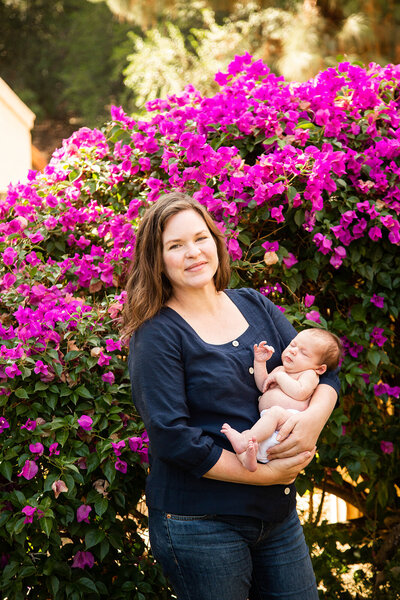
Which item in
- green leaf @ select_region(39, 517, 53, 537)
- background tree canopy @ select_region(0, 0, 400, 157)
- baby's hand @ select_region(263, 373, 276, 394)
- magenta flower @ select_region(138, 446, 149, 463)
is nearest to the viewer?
baby's hand @ select_region(263, 373, 276, 394)

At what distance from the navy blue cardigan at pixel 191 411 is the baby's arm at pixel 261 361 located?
19 millimetres

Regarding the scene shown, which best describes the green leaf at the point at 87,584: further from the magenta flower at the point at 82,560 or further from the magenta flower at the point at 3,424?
the magenta flower at the point at 3,424

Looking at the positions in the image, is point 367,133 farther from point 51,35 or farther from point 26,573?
point 51,35

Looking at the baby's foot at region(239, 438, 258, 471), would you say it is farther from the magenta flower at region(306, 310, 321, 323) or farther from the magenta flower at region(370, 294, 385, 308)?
the magenta flower at region(370, 294, 385, 308)

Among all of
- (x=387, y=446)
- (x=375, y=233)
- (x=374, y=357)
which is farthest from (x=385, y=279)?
(x=387, y=446)

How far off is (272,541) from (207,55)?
16739 millimetres

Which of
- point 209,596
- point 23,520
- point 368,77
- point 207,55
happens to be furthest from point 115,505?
point 207,55

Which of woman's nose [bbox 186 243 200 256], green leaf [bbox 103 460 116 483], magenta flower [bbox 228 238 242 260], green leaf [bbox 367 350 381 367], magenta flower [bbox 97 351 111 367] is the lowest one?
green leaf [bbox 103 460 116 483]

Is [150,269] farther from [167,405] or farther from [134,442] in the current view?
[134,442]

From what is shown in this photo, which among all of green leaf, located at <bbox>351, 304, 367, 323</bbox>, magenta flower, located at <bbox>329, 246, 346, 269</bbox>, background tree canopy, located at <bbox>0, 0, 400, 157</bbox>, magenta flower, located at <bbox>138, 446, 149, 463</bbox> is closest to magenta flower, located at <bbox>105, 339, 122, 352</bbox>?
magenta flower, located at <bbox>138, 446, 149, 463</bbox>

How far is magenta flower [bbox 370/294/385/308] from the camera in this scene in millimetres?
2807

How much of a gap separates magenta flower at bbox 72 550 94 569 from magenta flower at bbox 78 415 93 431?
432 mm

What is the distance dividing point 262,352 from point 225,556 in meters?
0.55

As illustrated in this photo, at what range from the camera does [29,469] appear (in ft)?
7.20
